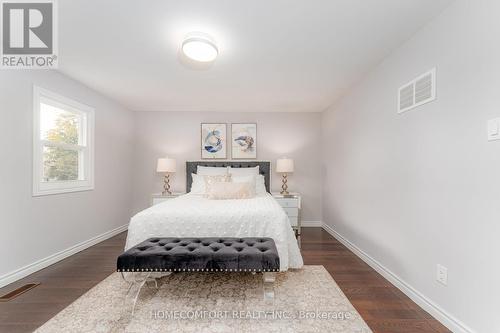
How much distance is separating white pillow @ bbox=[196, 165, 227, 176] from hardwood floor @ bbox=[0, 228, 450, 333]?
5.75 feet

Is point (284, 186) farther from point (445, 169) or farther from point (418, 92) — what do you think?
point (445, 169)

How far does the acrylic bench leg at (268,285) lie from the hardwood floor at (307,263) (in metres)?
0.70

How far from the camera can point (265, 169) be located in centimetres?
474

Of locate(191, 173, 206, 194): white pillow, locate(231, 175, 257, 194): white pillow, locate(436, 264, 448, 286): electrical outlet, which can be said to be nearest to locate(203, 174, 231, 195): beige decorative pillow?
locate(231, 175, 257, 194): white pillow

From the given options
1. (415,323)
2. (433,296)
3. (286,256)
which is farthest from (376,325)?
(286,256)

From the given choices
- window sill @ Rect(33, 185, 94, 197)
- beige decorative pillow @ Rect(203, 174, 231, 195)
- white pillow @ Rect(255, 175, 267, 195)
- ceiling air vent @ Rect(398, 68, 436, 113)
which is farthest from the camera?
white pillow @ Rect(255, 175, 267, 195)

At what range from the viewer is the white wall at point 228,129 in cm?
486

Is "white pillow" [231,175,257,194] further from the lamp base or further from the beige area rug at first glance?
the beige area rug

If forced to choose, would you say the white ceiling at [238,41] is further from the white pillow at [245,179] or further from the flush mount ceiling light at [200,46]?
the white pillow at [245,179]

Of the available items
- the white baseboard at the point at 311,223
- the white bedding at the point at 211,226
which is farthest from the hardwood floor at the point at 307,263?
the white baseboard at the point at 311,223

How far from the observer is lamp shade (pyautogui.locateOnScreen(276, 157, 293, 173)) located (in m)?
4.48

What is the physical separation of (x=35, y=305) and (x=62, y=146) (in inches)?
78.7

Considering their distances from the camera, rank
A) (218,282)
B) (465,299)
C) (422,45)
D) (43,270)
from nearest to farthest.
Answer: (465,299)
(422,45)
(218,282)
(43,270)

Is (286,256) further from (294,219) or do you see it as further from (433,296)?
(294,219)
